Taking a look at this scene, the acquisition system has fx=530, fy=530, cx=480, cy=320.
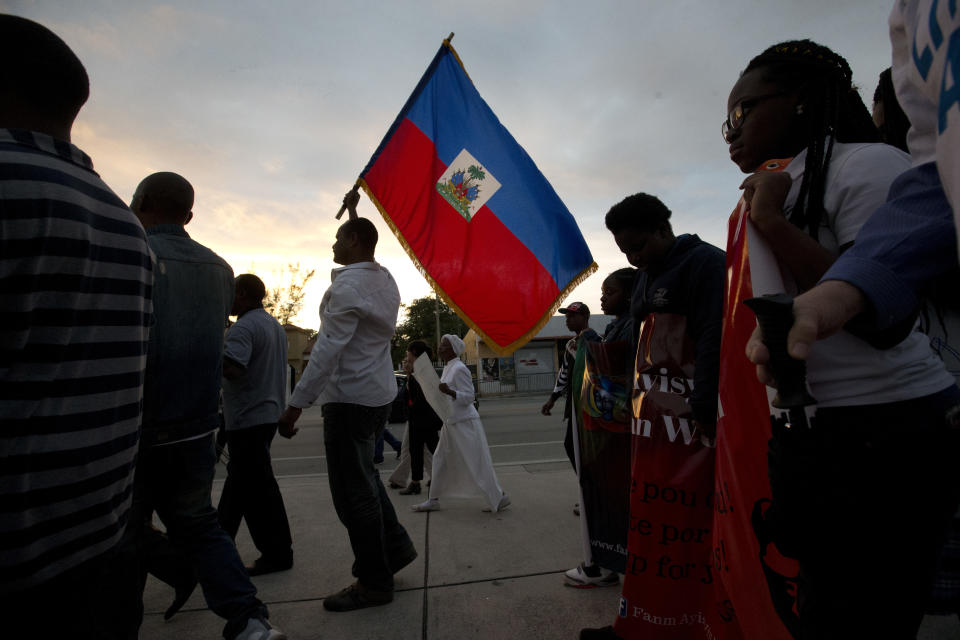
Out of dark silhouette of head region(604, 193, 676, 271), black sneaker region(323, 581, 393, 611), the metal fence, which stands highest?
dark silhouette of head region(604, 193, 676, 271)

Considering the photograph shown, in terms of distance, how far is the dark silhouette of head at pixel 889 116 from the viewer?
1.55 metres

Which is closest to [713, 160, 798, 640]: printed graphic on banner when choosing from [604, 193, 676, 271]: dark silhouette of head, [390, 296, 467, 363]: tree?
[604, 193, 676, 271]: dark silhouette of head

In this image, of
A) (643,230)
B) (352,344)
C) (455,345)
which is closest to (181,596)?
(352,344)

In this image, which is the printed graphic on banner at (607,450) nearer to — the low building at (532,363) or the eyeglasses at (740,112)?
the eyeglasses at (740,112)

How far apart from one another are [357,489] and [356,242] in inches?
56.3

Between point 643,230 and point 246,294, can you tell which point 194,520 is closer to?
point 246,294

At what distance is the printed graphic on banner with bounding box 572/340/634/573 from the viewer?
274cm

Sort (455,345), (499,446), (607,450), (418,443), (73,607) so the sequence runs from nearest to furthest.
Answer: (73,607) < (607,450) < (418,443) < (455,345) < (499,446)

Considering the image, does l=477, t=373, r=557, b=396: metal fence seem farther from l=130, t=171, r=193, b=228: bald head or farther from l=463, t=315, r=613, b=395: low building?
l=130, t=171, r=193, b=228: bald head

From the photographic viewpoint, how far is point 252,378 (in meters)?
3.37

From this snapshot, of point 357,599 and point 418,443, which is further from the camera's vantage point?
point 418,443

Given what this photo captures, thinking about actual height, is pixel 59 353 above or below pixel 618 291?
below

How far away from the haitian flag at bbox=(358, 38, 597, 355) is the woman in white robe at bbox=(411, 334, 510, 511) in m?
1.48

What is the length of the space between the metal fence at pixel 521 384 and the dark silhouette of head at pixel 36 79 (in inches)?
1184
